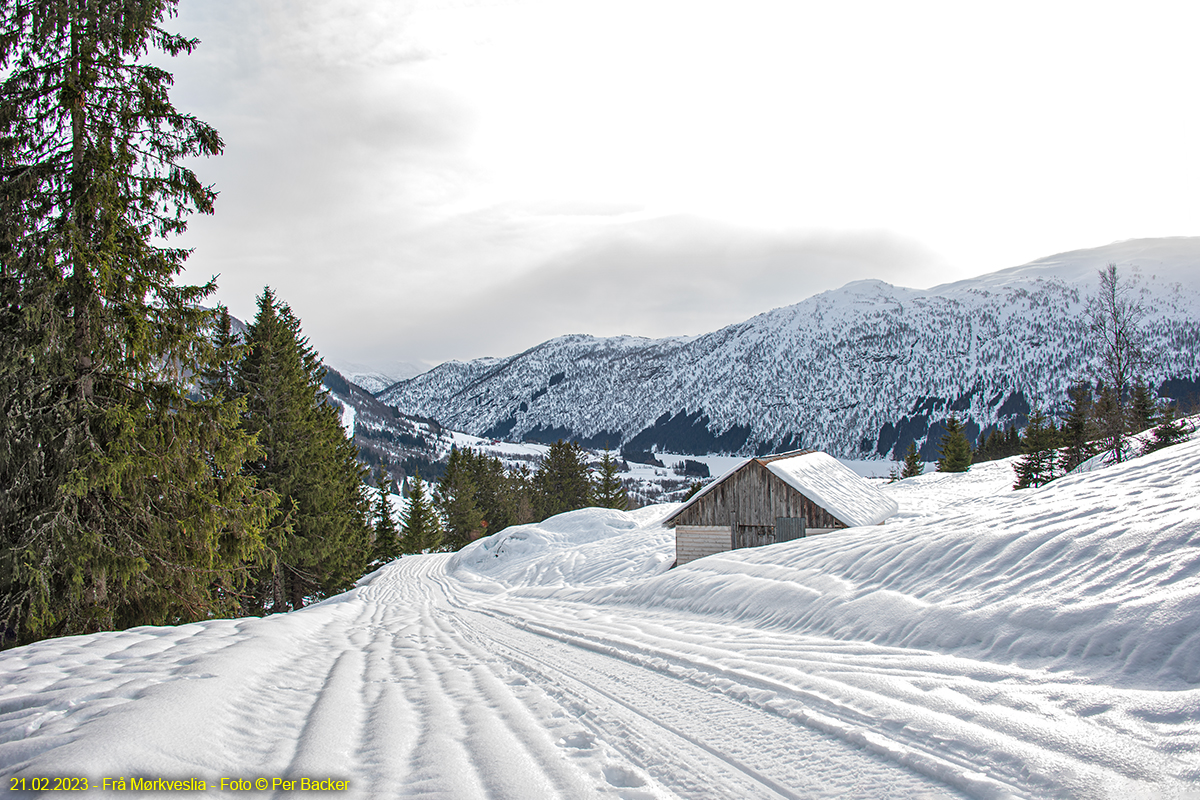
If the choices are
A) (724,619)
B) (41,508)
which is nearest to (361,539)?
(41,508)

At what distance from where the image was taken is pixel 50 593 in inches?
308

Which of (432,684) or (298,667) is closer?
(432,684)

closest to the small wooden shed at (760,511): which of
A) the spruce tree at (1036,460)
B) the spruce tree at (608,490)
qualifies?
the spruce tree at (1036,460)

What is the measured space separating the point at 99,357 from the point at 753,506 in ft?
61.7

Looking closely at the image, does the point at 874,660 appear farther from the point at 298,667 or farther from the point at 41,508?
the point at 41,508

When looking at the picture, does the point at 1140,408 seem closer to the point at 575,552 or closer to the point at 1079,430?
the point at 1079,430

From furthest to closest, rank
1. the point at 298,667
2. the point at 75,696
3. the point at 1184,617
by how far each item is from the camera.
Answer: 1. the point at 298,667
2. the point at 1184,617
3. the point at 75,696

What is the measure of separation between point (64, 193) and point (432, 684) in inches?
364

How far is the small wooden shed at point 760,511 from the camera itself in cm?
2011

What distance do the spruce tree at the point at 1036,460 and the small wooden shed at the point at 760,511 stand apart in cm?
2599

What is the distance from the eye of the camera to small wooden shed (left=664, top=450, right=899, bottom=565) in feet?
66.0

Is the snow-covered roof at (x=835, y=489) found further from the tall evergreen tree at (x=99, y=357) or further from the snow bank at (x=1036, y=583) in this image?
the tall evergreen tree at (x=99, y=357)

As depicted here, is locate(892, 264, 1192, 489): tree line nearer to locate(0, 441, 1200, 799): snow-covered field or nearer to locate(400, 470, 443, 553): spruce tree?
locate(0, 441, 1200, 799): snow-covered field

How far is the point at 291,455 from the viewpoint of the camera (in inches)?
796
